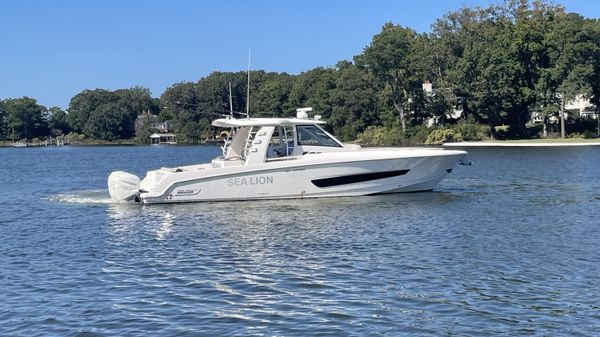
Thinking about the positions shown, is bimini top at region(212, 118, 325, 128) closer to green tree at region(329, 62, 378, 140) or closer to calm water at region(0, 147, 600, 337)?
calm water at region(0, 147, 600, 337)

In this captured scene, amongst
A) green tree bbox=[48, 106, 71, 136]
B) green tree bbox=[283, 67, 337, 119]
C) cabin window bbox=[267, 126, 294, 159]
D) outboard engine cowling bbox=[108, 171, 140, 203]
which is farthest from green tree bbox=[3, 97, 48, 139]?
cabin window bbox=[267, 126, 294, 159]

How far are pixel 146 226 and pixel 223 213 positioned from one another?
10.3ft

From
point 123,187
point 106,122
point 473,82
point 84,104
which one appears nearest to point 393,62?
point 473,82

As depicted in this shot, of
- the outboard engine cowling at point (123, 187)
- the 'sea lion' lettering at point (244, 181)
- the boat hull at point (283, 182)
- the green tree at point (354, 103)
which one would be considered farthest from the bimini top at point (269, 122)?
the green tree at point (354, 103)

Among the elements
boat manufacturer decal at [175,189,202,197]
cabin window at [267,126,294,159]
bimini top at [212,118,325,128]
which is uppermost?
bimini top at [212,118,325,128]

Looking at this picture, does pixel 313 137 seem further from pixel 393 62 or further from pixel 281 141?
pixel 393 62

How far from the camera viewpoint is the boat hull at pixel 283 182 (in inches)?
1032

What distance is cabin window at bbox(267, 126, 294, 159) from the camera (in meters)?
Answer: 26.9

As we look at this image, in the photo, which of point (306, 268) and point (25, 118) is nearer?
point (306, 268)

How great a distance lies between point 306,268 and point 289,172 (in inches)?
473

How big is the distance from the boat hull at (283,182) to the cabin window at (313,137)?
4.54 ft

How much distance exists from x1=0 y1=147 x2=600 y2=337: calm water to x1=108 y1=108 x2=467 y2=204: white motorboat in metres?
0.80

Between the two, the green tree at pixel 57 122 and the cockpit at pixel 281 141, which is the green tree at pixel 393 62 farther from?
the green tree at pixel 57 122

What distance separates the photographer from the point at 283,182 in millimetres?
26438
